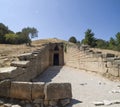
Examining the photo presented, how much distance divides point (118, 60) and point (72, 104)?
14.4 ft

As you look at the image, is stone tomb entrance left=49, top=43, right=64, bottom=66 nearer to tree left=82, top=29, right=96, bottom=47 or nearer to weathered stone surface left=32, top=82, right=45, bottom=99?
tree left=82, top=29, right=96, bottom=47

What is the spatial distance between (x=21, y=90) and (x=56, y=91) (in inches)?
39.2

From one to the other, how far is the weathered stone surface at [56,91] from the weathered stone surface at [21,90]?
503mm

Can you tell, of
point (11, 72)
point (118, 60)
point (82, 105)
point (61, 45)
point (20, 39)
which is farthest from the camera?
point (20, 39)

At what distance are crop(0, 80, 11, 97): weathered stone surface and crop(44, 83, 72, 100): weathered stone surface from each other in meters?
1.16

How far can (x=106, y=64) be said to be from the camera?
9.34 metres

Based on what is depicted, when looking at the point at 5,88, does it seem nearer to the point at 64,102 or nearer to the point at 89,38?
the point at 64,102

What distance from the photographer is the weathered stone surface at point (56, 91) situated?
4977mm

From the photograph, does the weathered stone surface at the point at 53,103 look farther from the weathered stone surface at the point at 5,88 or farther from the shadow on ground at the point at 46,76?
the shadow on ground at the point at 46,76

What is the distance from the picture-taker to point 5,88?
5.33m

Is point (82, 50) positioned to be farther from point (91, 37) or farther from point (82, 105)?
point (91, 37)

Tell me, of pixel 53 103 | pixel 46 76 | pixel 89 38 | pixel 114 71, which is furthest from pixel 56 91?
pixel 89 38

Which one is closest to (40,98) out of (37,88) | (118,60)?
(37,88)

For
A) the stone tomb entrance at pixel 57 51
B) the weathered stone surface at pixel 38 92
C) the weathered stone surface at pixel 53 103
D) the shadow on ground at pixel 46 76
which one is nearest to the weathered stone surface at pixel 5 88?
the weathered stone surface at pixel 38 92
